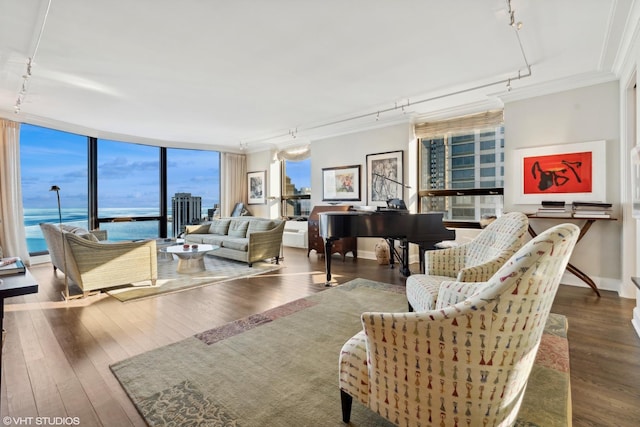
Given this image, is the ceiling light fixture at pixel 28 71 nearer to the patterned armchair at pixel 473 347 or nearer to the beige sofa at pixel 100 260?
the beige sofa at pixel 100 260

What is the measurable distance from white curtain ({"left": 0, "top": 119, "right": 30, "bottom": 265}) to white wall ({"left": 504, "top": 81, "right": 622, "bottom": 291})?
8085mm

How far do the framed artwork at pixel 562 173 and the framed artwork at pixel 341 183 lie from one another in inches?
112

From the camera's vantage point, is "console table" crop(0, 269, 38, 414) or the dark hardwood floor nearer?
"console table" crop(0, 269, 38, 414)

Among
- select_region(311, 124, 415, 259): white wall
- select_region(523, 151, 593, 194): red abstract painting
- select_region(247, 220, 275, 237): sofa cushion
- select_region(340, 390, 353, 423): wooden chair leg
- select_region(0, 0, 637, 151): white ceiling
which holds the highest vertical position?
select_region(0, 0, 637, 151): white ceiling

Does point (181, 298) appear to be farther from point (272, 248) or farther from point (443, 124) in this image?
point (443, 124)

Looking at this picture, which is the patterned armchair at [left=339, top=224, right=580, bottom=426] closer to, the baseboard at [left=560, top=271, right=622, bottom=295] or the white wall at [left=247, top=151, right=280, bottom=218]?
the baseboard at [left=560, top=271, right=622, bottom=295]

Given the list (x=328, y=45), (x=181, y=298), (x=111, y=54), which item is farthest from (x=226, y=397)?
(x=111, y=54)

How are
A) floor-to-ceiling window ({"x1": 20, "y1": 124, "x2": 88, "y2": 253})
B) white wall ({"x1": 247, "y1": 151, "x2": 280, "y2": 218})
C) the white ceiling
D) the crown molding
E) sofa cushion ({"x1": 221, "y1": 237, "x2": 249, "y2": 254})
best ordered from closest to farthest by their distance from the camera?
the white ceiling → the crown molding → sofa cushion ({"x1": 221, "y1": 237, "x2": 249, "y2": 254}) → floor-to-ceiling window ({"x1": 20, "y1": 124, "x2": 88, "y2": 253}) → white wall ({"x1": 247, "y1": 151, "x2": 280, "y2": 218})

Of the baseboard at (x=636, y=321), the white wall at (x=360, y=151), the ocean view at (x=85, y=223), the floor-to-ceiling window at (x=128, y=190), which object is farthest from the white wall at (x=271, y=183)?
the baseboard at (x=636, y=321)

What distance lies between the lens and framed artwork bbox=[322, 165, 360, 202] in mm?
6395

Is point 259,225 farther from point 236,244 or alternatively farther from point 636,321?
point 636,321

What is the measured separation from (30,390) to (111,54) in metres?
3.05

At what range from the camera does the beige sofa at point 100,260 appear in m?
3.52

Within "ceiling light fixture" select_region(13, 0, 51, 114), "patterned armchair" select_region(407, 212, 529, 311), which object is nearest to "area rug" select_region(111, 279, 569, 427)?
"patterned armchair" select_region(407, 212, 529, 311)
